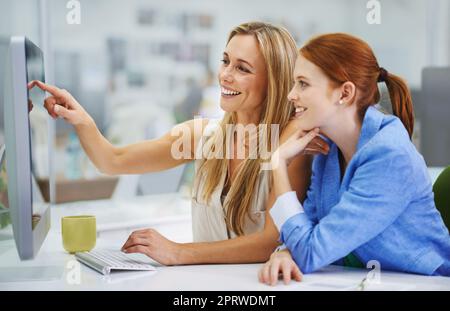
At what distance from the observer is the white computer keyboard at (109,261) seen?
4.42 ft

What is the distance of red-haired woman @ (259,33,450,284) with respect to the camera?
49.7 inches

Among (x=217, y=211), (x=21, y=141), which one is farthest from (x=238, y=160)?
(x=21, y=141)

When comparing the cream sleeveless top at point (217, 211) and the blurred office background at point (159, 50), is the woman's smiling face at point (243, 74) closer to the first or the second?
the cream sleeveless top at point (217, 211)

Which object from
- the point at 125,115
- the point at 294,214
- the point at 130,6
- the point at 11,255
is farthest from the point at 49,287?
the point at 130,6

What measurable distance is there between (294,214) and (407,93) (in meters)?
0.36

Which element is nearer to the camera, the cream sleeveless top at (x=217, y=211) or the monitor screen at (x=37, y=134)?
the monitor screen at (x=37, y=134)

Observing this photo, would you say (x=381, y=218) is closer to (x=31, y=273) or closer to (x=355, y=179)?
(x=355, y=179)

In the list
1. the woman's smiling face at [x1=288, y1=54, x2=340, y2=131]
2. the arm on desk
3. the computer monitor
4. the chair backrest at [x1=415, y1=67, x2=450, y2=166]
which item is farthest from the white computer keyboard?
the chair backrest at [x1=415, y1=67, x2=450, y2=166]

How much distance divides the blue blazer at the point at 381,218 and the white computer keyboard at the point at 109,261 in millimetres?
318

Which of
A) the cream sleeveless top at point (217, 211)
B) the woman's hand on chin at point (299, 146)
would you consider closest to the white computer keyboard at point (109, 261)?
the cream sleeveless top at point (217, 211)

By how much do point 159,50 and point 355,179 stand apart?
2415 millimetres

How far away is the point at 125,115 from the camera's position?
11.3 feet

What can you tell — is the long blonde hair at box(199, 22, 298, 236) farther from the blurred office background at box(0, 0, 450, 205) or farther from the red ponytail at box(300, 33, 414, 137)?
the blurred office background at box(0, 0, 450, 205)

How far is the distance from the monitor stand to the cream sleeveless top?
1.33ft
